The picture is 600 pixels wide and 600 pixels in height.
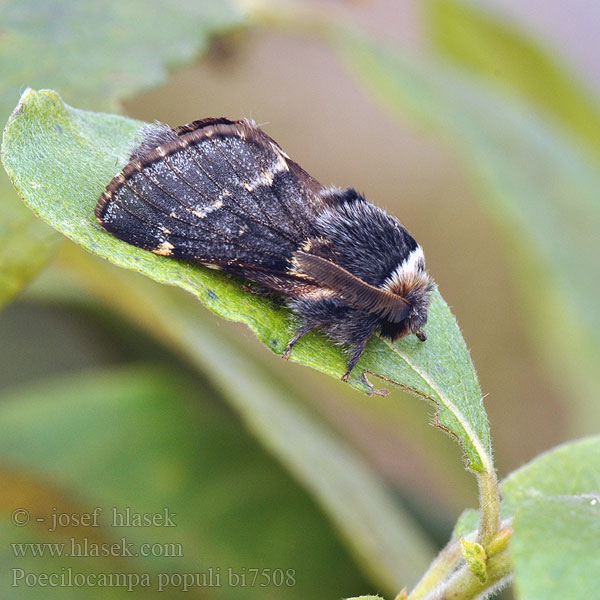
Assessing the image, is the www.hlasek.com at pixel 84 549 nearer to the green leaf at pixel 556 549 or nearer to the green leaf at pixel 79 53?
the green leaf at pixel 79 53

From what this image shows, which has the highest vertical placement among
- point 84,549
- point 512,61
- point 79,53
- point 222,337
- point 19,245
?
point 512,61

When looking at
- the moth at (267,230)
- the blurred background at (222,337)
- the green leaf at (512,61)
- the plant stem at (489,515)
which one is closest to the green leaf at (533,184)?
the blurred background at (222,337)

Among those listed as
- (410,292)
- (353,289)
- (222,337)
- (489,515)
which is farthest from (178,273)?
(222,337)

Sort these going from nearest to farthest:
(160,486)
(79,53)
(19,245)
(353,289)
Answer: (353,289)
(19,245)
(79,53)
(160,486)

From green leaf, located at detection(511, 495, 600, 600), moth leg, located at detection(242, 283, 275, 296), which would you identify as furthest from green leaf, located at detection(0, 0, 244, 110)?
green leaf, located at detection(511, 495, 600, 600)

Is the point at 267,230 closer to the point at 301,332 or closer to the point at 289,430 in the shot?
the point at 301,332
